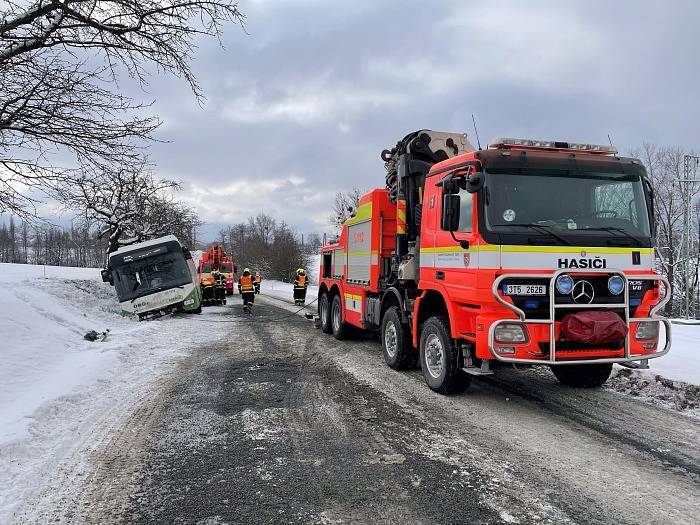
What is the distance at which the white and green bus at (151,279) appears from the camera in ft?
51.5

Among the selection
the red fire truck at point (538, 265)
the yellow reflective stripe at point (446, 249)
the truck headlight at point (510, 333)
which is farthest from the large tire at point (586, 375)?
the yellow reflective stripe at point (446, 249)

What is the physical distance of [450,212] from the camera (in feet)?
18.7

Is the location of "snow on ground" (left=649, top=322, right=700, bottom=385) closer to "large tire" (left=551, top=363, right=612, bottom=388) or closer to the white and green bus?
"large tire" (left=551, top=363, right=612, bottom=388)

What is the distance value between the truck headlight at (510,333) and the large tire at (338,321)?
609 cm

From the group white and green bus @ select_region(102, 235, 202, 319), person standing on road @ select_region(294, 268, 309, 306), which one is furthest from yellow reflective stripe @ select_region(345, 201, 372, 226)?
person standing on road @ select_region(294, 268, 309, 306)

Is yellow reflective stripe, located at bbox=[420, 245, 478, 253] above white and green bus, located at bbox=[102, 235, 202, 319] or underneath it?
above

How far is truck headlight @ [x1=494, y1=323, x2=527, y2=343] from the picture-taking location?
512 centimetres

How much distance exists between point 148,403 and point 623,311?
5642 mm

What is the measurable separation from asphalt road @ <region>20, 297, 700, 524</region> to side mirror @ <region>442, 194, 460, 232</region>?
2.12 m

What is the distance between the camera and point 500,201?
17.8 ft

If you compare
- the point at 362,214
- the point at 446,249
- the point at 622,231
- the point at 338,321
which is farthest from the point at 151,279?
the point at 622,231

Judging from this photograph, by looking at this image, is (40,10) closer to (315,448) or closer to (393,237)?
(393,237)

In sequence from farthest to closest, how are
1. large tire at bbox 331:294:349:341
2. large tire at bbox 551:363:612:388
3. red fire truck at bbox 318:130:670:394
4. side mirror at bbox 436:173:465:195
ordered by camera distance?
1. large tire at bbox 331:294:349:341
2. large tire at bbox 551:363:612:388
3. side mirror at bbox 436:173:465:195
4. red fire truck at bbox 318:130:670:394

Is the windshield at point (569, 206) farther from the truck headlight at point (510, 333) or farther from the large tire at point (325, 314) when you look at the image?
the large tire at point (325, 314)
